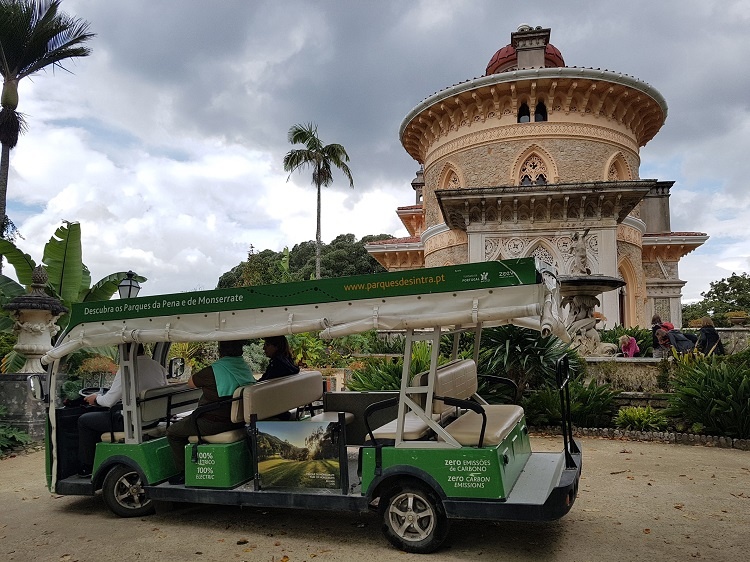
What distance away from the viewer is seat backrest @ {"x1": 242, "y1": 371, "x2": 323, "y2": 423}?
5410mm

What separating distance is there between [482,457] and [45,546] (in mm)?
4084

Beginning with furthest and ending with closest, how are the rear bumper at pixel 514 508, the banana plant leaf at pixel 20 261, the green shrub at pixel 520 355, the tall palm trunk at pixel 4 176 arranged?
the tall palm trunk at pixel 4 176 → the banana plant leaf at pixel 20 261 → the green shrub at pixel 520 355 → the rear bumper at pixel 514 508

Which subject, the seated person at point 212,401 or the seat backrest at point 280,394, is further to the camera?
the seated person at point 212,401

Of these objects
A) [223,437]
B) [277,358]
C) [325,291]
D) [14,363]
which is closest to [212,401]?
[223,437]

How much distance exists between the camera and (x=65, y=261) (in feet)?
48.0

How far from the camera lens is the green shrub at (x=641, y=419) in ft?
33.0

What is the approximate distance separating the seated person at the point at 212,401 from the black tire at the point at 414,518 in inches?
72.0

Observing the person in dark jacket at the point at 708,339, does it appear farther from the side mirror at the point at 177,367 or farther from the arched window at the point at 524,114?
the arched window at the point at 524,114

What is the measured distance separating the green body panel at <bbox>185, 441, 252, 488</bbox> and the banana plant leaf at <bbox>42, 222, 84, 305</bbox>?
35.2ft

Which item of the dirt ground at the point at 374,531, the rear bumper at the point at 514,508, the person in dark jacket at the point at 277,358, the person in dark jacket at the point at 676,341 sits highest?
the person in dark jacket at the point at 277,358

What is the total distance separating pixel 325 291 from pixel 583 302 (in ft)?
40.6

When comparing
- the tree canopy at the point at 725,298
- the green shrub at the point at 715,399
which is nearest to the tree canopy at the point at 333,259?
the tree canopy at the point at 725,298

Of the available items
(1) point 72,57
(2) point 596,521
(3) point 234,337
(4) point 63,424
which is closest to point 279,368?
(3) point 234,337

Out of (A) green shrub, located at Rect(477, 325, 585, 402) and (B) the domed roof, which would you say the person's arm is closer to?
(A) green shrub, located at Rect(477, 325, 585, 402)
